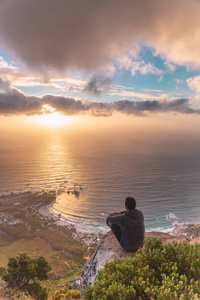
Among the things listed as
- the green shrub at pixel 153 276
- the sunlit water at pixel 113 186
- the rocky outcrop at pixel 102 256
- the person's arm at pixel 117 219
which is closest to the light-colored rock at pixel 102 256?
the rocky outcrop at pixel 102 256

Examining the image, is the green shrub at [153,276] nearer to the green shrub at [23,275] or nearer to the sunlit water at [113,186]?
the green shrub at [23,275]

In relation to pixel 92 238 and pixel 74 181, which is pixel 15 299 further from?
pixel 74 181

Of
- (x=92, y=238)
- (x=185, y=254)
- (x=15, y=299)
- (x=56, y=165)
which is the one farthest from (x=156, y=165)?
(x=185, y=254)

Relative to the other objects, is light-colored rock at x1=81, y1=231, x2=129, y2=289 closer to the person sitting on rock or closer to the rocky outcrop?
the rocky outcrop

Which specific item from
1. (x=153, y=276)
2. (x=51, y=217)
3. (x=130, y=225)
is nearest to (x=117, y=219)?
(x=130, y=225)

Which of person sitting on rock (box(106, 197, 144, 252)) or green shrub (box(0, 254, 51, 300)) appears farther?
green shrub (box(0, 254, 51, 300))

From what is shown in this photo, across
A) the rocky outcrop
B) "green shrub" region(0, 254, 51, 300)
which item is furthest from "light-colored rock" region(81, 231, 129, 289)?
"green shrub" region(0, 254, 51, 300)

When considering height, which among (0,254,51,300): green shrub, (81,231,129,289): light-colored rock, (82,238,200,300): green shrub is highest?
(82,238,200,300): green shrub
